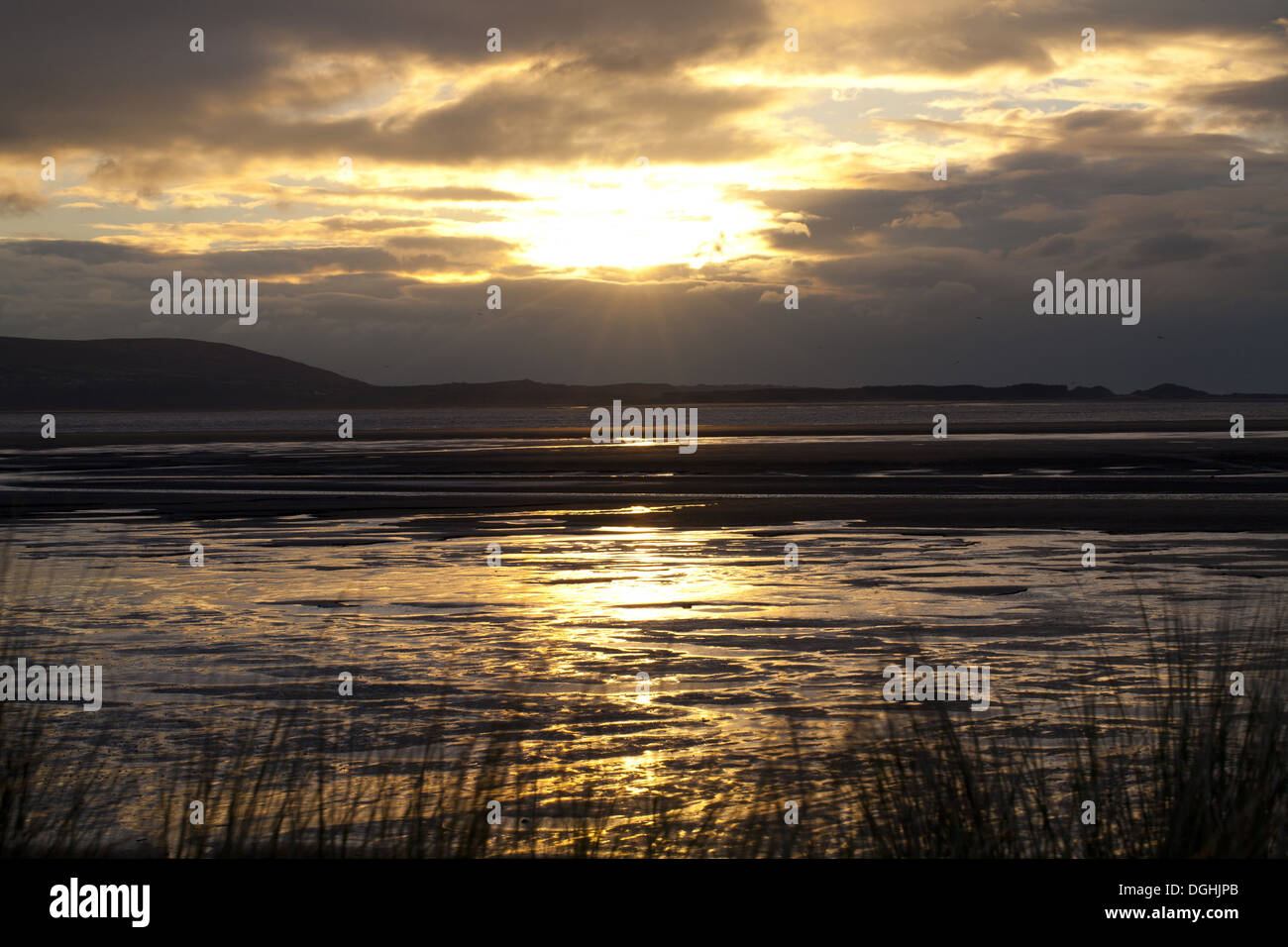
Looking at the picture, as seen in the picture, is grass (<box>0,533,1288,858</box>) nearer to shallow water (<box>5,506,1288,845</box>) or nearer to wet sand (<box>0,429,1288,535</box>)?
shallow water (<box>5,506,1288,845</box>)

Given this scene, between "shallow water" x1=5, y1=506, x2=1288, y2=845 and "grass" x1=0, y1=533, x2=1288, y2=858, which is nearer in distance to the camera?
"grass" x1=0, y1=533, x2=1288, y2=858

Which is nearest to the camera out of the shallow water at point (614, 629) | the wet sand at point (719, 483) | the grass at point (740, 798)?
the grass at point (740, 798)

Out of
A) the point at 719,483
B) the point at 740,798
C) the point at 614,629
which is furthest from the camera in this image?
the point at 719,483

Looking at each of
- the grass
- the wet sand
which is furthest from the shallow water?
the wet sand

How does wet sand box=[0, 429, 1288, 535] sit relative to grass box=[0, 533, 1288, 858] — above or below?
above

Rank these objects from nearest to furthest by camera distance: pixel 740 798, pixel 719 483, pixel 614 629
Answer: pixel 740 798, pixel 614 629, pixel 719 483

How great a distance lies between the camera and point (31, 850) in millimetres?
5805

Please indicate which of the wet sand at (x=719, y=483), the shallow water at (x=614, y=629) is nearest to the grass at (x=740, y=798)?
the shallow water at (x=614, y=629)

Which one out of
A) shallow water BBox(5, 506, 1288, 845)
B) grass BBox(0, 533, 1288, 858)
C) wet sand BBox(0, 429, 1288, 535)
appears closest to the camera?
grass BBox(0, 533, 1288, 858)

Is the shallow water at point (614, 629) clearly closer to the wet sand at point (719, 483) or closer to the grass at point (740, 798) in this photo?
the grass at point (740, 798)

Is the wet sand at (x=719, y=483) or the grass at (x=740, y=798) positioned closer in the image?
the grass at (x=740, y=798)

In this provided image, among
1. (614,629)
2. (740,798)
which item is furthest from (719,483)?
(740,798)

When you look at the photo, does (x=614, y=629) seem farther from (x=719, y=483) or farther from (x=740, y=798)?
(x=719, y=483)

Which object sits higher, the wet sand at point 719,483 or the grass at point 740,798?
the wet sand at point 719,483
